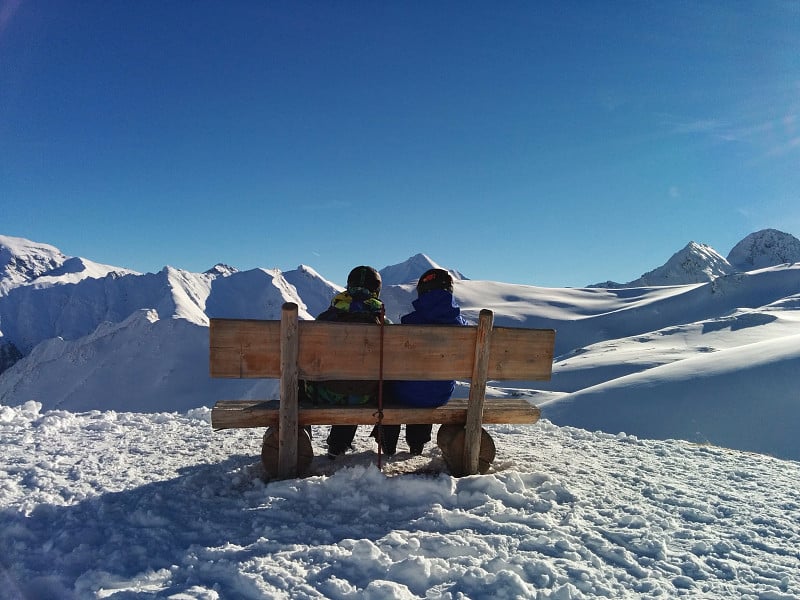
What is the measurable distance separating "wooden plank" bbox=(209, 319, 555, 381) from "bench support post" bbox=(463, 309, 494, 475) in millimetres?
53

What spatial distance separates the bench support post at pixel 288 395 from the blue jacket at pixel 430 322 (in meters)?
0.87

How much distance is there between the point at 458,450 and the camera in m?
4.20

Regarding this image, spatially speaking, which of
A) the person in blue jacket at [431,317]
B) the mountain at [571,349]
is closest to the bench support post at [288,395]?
the person in blue jacket at [431,317]

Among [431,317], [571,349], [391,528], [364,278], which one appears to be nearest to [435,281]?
[431,317]

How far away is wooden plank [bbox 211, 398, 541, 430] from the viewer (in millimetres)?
3854

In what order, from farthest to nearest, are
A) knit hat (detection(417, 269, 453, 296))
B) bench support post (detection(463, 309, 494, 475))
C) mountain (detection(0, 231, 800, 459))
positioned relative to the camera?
mountain (detection(0, 231, 800, 459))
knit hat (detection(417, 269, 453, 296))
bench support post (detection(463, 309, 494, 475))

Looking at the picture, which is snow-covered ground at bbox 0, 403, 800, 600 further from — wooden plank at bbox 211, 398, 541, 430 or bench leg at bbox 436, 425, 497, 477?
wooden plank at bbox 211, 398, 541, 430

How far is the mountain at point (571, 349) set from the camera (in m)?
17.5

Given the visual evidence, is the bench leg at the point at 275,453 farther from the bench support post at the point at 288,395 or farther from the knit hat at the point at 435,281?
the knit hat at the point at 435,281

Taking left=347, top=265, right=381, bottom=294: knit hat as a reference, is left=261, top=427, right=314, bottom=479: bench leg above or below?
below

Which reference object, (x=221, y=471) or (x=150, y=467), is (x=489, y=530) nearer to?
(x=221, y=471)

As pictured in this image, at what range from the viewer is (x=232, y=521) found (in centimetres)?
332

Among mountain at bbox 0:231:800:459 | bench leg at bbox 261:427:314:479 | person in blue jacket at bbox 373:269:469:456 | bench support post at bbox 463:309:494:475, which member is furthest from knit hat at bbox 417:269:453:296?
mountain at bbox 0:231:800:459

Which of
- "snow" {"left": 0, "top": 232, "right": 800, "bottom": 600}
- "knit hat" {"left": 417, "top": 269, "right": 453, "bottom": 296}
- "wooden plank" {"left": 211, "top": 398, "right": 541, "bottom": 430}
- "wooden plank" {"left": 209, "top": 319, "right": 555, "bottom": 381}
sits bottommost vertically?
"snow" {"left": 0, "top": 232, "right": 800, "bottom": 600}
